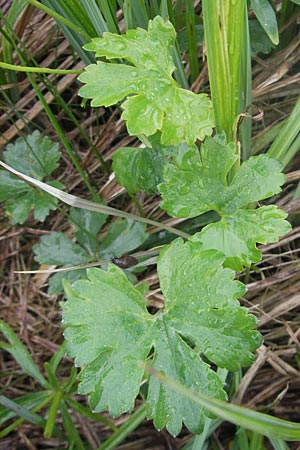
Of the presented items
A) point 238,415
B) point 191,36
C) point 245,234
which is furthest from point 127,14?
point 238,415

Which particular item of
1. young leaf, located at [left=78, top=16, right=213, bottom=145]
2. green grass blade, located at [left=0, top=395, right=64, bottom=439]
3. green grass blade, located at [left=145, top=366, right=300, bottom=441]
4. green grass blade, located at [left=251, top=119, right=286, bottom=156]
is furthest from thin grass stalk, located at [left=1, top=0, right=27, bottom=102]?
green grass blade, located at [left=145, top=366, right=300, bottom=441]

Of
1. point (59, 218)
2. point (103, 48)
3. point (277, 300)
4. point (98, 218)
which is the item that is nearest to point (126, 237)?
point (98, 218)

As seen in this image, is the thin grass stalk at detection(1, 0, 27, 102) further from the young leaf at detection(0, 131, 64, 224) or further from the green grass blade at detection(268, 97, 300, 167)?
the green grass blade at detection(268, 97, 300, 167)

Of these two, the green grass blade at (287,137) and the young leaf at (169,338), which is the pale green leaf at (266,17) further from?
the young leaf at (169,338)

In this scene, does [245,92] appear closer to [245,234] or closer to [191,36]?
[191,36]

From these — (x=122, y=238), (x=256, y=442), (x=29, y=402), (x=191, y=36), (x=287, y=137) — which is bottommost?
(x=256, y=442)

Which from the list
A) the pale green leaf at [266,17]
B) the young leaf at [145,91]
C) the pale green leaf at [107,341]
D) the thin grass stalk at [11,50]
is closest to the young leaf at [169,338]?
the pale green leaf at [107,341]
